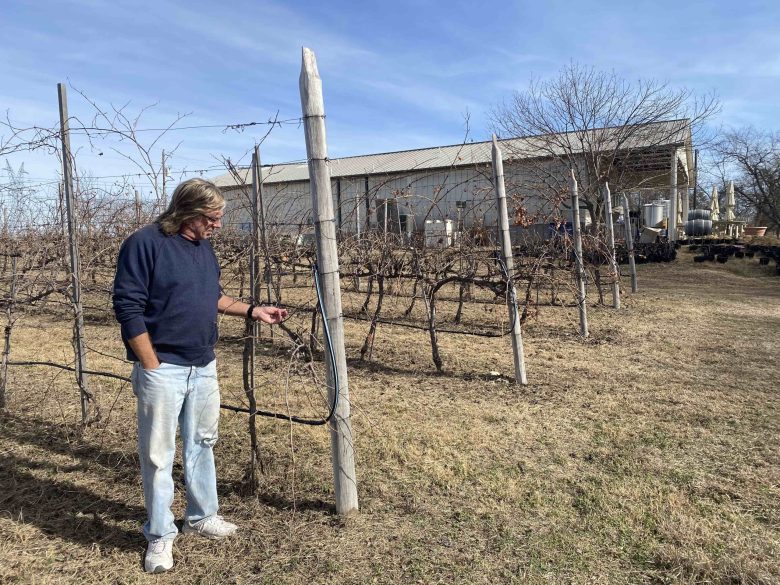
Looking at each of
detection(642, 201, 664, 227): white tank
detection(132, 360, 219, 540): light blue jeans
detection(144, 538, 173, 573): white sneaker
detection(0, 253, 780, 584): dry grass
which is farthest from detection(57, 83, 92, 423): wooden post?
detection(642, 201, 664, 227): white tank

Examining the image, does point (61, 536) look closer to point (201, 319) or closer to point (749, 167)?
point (201, 319)

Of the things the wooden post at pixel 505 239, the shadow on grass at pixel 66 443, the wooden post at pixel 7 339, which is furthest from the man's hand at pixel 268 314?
the wooden post at pixel 505 239

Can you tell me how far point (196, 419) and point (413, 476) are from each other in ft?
4.36

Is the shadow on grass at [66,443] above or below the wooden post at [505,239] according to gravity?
below

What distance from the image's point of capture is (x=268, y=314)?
240cm

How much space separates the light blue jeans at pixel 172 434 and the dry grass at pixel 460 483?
0.21 m

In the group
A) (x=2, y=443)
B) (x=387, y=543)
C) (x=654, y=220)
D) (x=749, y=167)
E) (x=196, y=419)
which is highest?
(x=749, y=167)

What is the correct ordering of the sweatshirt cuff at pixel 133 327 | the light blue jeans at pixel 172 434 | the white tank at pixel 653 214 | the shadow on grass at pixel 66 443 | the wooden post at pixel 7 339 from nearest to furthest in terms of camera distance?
the sweatshirt cuff at pixel 133 327
the light blue jeans at pixel 172 434
the shadow on grass at pixel 66 443
the wooden post at pixel 7 339
the white tank at pixel 653 214

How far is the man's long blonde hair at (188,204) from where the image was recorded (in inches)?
82.1

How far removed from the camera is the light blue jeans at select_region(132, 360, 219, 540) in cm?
208

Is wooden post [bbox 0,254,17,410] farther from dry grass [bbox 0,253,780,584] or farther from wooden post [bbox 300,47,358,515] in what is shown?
wooden post [bbox 300,47,358,515]

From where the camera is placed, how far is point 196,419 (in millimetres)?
2293

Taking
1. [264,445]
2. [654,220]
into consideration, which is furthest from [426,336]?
[654,220]

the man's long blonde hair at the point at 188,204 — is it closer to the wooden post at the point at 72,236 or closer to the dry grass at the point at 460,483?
the dry grass at the point at 460,483
